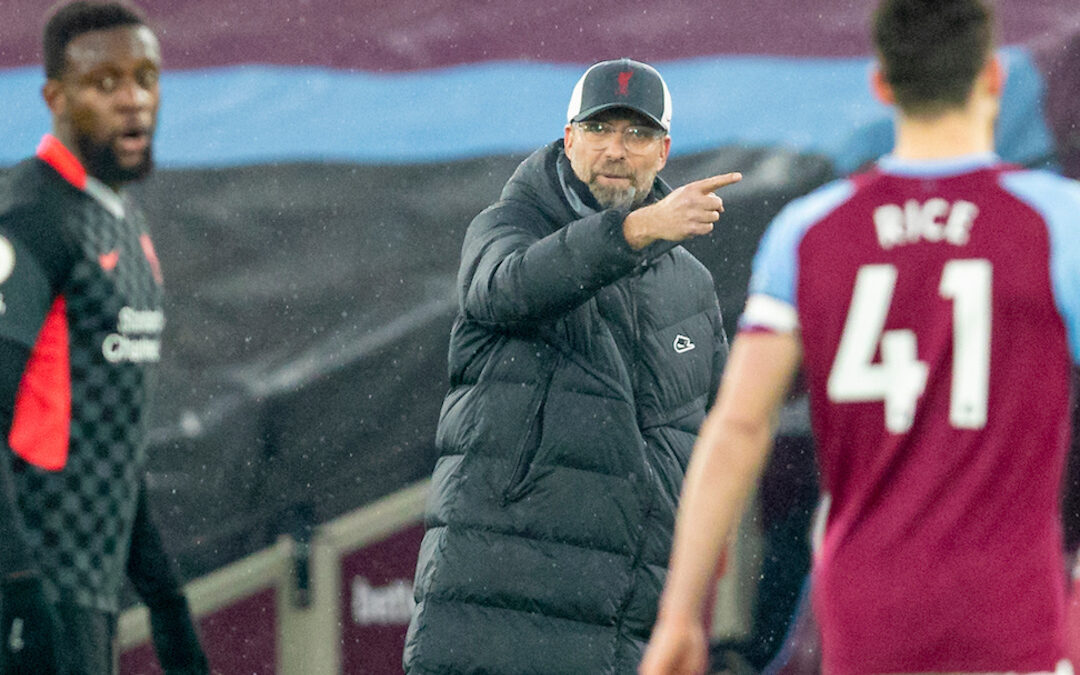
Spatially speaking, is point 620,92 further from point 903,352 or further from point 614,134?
point 903,352

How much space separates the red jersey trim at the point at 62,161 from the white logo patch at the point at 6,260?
0.20 meters

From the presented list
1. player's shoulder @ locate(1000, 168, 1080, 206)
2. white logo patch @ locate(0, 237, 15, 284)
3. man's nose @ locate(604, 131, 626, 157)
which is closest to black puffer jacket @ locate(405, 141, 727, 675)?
man's nose @ locate(604, 131, 626, 157)

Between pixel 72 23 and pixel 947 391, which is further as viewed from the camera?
pixel 72 23

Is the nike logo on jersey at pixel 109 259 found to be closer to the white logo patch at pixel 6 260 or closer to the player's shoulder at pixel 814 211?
the white logo patch at pixel 6 260

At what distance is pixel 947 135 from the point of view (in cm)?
219

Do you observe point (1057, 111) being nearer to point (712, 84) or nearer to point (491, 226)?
point (712, 84)

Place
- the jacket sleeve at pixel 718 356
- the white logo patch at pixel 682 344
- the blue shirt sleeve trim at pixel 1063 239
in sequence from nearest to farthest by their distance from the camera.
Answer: the blue shirt sleeve trim at pixel 1063 239
the white logo patch at pixel 682 344
the jacket sleeve at pixel 718 356

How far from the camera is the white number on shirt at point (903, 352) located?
83.7 inches

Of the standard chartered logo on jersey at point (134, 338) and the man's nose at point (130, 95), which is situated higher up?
the man's nose at point (130, 95)

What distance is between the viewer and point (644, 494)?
341cm

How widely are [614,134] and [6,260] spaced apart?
49.2 inches

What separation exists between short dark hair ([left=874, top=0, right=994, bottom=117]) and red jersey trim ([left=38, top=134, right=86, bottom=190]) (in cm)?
151

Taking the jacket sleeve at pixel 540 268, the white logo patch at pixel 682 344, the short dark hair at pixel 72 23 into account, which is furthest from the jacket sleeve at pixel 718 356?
the short dark hair at pixel 72 23

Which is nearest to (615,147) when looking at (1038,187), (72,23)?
(72,23)
